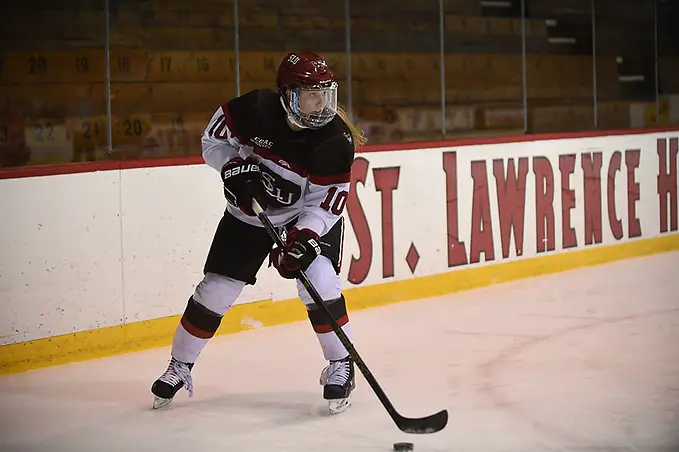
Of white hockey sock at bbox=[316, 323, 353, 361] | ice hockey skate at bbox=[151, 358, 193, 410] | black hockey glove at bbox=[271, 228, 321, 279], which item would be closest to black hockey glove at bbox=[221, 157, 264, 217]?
black hockey glove at bbox=[271, 228, 321, 279]

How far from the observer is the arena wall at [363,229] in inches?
175

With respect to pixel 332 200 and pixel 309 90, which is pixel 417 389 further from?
pixel 309 90

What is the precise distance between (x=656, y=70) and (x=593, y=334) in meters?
4.32

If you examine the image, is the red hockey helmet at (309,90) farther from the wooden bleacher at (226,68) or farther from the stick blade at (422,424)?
the wooden bleacher at (226,68)

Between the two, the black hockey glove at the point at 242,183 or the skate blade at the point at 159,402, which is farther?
the skate blade at the point at 159,402

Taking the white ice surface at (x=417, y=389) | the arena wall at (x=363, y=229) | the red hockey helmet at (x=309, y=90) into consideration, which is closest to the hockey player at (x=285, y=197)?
the red hockey helmet at (x=309, y=90)

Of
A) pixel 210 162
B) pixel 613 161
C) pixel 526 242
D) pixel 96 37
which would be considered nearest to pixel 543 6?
pixel 613 161

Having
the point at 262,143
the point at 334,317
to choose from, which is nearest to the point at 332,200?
the point at 262,143

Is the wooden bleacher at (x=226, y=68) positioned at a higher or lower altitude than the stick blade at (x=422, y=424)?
higher

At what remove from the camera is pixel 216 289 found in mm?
3717

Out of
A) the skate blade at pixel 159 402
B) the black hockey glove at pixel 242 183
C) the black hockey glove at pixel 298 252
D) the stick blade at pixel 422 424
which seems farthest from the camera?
the skate blade at pixel 159 402

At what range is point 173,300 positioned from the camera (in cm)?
487

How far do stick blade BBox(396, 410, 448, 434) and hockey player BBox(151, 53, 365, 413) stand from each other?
0.39 metres

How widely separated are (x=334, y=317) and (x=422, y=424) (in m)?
0.56
